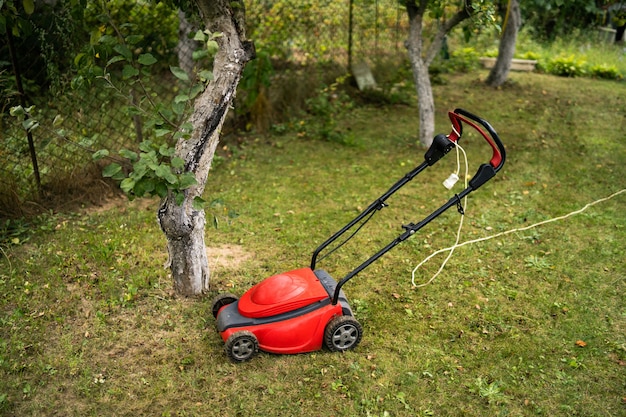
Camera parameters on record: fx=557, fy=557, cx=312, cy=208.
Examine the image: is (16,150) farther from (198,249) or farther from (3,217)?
(198,249)

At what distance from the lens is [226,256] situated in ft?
14.6

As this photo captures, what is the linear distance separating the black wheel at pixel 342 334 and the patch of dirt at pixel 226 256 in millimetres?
1219

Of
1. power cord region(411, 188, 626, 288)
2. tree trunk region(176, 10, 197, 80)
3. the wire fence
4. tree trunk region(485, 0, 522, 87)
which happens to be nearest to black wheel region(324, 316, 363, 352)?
power cord region(411, 188, 626, 288)

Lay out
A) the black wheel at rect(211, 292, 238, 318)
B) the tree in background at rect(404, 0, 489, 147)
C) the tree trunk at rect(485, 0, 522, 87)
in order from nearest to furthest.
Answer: the black wheel at rect(211, 292, 238, 318)
the tree in background at rect(404, 0, 489, 147)
the tree trunk at rect(485, 0, 522, 87)

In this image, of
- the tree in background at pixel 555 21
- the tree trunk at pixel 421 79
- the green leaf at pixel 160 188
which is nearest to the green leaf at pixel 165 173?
the green leaf at pixel 160 188

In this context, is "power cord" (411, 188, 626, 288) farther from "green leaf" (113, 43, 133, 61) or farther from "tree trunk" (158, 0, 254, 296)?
"green leaf" (113, 43, 133, 61)

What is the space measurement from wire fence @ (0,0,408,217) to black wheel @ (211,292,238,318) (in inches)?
45.7

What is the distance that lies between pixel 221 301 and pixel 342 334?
839 mm

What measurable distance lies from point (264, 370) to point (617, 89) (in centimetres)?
840

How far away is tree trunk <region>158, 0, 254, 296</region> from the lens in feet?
10.6

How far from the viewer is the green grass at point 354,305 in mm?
3102

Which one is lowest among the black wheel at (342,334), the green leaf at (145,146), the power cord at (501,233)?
the power cord at (501,233)

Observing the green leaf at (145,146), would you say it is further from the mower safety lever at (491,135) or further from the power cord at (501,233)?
the power cord at (501,233)

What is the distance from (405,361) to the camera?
3373 mm
